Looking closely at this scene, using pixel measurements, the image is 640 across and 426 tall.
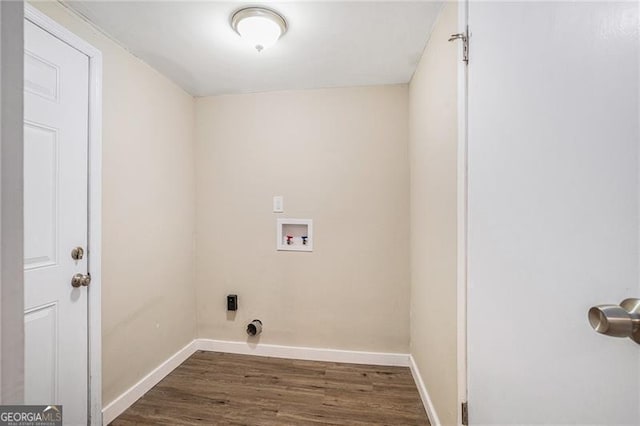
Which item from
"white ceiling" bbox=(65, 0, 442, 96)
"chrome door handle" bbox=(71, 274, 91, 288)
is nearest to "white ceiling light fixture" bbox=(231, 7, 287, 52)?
"white ceiling" bbox=(65, 0, 442, 96)

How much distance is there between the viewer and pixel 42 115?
128 cm

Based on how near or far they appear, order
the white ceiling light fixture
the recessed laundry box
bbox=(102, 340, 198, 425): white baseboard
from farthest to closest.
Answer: the recessed laundry box
bbox=(102, 340, 198, 425): white baseboard
the white ceiling light fixture

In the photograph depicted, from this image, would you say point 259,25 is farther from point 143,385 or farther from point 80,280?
point 143,385

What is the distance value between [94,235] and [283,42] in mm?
1581

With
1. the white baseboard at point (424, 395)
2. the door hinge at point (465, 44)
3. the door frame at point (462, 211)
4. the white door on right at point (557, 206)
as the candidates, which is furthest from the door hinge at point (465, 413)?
the door hinge at point (465, 44)

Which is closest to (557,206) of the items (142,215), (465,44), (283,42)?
(465,44)

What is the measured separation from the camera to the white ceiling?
4.66 feet

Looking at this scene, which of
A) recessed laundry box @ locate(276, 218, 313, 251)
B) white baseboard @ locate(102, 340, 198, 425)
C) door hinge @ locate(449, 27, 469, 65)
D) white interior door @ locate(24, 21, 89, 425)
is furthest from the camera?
recessed laundry box @ locate(276, 218, 313, 251)

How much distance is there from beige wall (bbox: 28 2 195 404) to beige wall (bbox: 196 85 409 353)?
0.19m

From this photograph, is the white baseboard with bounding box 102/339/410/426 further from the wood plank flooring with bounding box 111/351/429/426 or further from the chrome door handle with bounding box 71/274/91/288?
the chrome door handle with bounding box 71/274/91/288

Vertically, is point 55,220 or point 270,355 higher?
point 55,220

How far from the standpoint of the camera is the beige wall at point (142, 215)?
165 cm

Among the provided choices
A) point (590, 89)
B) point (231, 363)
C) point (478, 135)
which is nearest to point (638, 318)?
point (590, 89)

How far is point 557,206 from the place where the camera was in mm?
646
